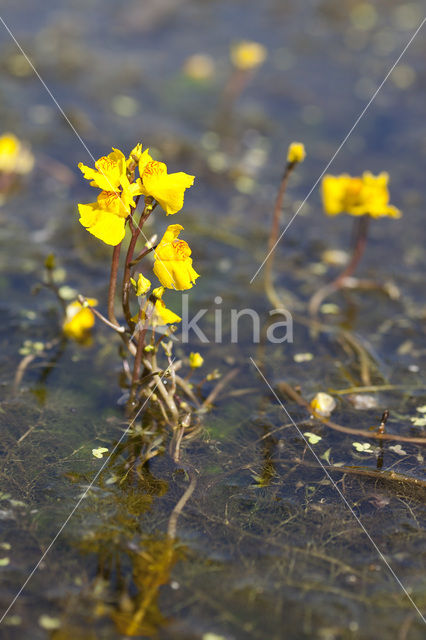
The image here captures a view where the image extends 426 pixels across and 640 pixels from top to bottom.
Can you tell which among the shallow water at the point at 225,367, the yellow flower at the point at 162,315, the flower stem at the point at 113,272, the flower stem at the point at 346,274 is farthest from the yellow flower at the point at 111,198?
the flower stem at the point at 346,274

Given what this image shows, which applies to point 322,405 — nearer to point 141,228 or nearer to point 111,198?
point 141,228

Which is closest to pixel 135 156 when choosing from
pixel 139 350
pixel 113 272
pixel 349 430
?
pixel 113 272

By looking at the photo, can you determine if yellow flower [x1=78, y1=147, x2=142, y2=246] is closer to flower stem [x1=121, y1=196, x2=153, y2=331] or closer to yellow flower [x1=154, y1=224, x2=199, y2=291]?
flower stem [x1=121, y1=196, x2=153, y2=331]

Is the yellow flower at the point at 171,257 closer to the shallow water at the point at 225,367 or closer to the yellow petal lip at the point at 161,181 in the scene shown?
the yellow petal lip at the point at 161,181

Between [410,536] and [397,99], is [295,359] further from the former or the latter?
→ [397,99]

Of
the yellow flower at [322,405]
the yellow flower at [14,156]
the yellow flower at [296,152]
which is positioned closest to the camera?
the yellow flower at [322,405]

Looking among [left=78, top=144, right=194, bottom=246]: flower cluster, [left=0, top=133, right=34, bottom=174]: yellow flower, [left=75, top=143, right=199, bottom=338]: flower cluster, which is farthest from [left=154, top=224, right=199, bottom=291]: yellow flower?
[left=0, top=133, right=34, bottom=174]: yellow flower
